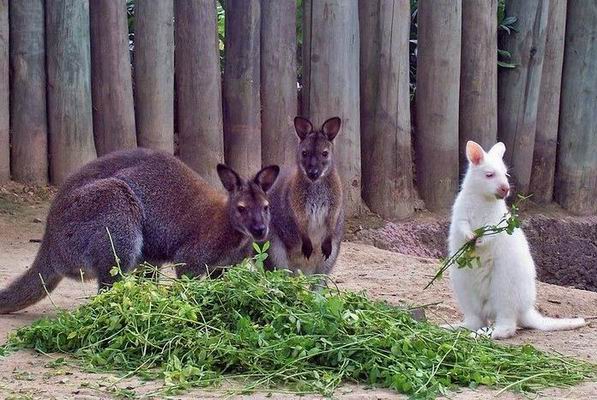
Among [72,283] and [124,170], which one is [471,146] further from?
[72,283]

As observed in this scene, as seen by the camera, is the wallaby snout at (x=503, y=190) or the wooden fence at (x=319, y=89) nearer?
the wallaby snout at (x=503, y=190)

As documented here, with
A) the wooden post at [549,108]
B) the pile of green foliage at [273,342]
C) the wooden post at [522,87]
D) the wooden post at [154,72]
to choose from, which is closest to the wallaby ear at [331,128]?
the wooden post at [154,72]

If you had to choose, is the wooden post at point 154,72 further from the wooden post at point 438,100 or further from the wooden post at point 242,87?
the wooden post at point 438,100

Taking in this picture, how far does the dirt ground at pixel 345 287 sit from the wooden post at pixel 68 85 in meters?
0.39

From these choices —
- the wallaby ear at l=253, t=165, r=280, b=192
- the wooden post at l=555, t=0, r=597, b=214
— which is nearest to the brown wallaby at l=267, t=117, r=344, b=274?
the wallaby ear at l=253, t=165, r=280, b=192

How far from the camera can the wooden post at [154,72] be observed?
8016mm

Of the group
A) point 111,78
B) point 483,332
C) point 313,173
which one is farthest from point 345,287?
point 111,78

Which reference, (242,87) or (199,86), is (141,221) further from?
(242,87)

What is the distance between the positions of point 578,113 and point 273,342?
17.5ft

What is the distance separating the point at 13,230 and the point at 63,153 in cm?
68

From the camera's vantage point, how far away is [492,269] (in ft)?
20.4

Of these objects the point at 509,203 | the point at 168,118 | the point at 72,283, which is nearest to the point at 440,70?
the point at 509,203

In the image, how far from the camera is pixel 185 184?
649 cm

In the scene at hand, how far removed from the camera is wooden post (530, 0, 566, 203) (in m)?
9.27
